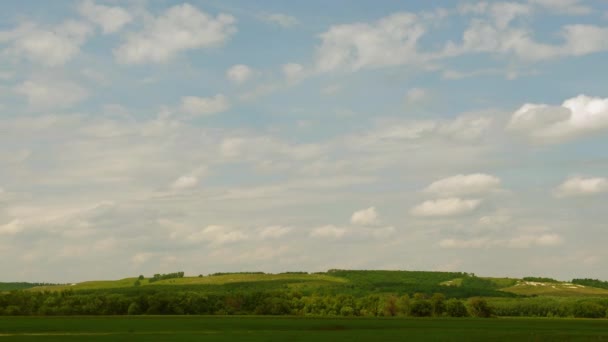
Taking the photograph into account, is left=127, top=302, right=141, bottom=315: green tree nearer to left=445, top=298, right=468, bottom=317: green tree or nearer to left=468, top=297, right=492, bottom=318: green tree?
left=445, top=298, right=468, bottom=317: green tree

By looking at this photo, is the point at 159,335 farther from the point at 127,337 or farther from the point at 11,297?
the point at 11,297

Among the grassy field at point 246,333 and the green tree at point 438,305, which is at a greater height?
the green tree at point 438,305

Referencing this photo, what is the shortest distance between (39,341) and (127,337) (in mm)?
9376

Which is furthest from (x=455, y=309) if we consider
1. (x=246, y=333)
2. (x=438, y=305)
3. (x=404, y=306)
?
(x=246, y=333)

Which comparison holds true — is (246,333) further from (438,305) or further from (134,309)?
(438,305)

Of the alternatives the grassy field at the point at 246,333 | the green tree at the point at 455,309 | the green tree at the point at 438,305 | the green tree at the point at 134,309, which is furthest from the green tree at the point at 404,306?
the green tree at the point at 134,309

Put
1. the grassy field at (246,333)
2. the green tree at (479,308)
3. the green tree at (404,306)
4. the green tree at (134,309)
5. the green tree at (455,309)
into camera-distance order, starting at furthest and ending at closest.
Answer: the green tree at (404,306)
the green tree at (479,308)
the green tree at (134,309)
the green tree at (455,309)
the grassy field at (246,333)

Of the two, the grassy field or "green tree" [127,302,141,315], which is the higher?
"green tree" [127,302,141,315]

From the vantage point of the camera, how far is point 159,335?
78.6m

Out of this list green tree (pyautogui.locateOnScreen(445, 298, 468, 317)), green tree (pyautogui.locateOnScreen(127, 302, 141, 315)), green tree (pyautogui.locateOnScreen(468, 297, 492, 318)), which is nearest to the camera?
green tree (pyautogui.locateOnScreen(445, 298, 468, 317))

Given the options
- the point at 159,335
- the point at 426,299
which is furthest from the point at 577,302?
the point at 159,335

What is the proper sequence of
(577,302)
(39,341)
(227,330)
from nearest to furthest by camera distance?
(39,341)
(227,330)
(577,302)

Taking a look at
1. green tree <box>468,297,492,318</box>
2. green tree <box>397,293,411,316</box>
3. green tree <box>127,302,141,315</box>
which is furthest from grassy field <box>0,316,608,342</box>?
green tree <box>397,293,411,316</box>

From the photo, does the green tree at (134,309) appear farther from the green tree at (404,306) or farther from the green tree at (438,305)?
the green tree at (438,305)
